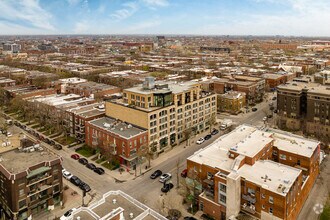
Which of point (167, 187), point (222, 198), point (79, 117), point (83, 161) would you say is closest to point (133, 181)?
point (167, 187)

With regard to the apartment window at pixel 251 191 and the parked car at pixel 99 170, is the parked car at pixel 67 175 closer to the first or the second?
the parked car at pixel 99 170

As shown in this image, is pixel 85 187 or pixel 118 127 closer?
pixel 85 187

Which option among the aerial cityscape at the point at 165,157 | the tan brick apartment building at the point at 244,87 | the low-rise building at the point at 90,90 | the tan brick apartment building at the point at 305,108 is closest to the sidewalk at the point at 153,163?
the aerial cityscape at the point at 165,157

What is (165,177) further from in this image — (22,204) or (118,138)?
(22,204)

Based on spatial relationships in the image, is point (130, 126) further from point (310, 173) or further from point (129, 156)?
point (310, 173)


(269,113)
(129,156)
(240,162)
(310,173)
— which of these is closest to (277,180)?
(240,162)

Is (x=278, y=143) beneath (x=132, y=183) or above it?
above
